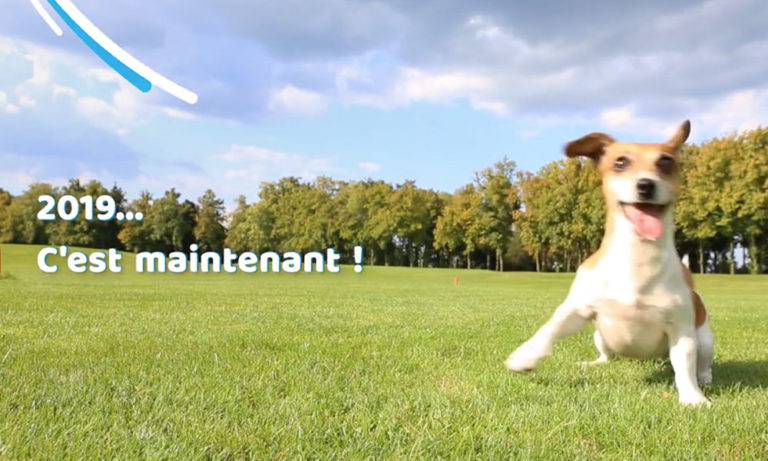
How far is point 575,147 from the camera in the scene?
380 cm

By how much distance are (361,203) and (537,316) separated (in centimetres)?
6066

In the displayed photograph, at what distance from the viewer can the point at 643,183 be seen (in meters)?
3.33

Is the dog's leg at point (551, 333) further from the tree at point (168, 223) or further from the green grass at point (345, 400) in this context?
the tree at point (168, 223)

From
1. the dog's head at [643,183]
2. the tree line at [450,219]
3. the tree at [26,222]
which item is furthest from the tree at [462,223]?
the dog's head at [643,183]

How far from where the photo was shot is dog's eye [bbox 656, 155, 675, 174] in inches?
135

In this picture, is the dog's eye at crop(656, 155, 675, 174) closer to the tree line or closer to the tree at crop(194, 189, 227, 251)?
the tree line

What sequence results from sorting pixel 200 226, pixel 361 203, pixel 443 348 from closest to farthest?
pixel 443 348 → pixel 361 203 → pixel 200 226

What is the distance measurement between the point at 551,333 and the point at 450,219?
6072cm

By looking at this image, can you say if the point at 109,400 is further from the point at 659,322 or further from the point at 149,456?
the point at 659,322

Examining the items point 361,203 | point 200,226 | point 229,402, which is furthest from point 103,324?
point 200,226

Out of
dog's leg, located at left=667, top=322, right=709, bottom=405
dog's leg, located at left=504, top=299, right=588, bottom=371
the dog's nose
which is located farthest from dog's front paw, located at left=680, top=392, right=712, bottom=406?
the dog's nose

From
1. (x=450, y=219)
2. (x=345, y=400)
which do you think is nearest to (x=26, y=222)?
(x=450, y=219)

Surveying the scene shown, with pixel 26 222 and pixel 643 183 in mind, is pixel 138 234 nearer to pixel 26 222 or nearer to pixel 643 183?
pixel 26 222

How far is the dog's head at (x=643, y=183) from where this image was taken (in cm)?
337
